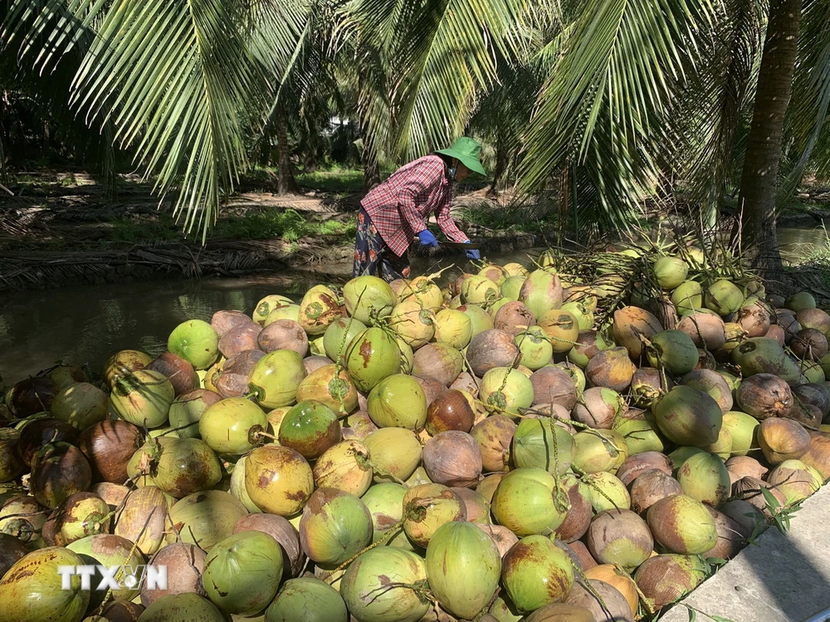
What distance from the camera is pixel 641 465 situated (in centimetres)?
206

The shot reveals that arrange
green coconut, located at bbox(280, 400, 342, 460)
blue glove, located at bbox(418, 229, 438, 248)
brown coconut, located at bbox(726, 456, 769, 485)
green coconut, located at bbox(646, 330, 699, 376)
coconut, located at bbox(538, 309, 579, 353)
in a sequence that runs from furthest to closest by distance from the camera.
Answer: blue glove, located at bbox(418, 229, 438, 248) → coconut, located at bbox(538, 309, 579, 353) → green coconut, located at bbox(646, 330, 699, 376) → brown coconut, located at bbox(726, 456, 769, 485) → green coconut, located at bbox(280, 400, 342, 460)

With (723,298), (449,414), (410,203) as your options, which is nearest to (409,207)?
(410,203)

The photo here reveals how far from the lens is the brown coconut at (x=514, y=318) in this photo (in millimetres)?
2539

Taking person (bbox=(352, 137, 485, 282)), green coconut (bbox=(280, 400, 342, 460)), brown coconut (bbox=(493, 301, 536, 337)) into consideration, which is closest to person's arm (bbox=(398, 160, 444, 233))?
person (bbox=(352, 137, 485, 282))

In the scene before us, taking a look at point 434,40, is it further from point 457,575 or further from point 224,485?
point 457,575

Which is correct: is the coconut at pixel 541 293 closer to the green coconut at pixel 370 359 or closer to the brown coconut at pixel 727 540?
the green coconut at pixel 370 359

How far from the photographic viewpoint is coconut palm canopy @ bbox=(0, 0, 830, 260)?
3.10 meters

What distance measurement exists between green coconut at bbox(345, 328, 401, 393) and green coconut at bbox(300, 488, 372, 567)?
0.53 metres

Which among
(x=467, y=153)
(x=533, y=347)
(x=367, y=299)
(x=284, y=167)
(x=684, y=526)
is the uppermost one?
(x=284, y=167)

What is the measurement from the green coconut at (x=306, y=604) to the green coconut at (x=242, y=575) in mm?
38

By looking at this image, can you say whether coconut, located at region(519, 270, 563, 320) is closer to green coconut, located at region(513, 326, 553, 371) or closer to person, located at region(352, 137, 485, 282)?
green coconut, located at region(513, 326, 553, 371)

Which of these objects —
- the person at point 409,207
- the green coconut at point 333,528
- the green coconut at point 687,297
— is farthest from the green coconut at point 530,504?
the person at point 409,207

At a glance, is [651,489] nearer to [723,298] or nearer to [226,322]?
[723,298]

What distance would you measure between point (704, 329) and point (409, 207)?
2.04 m
